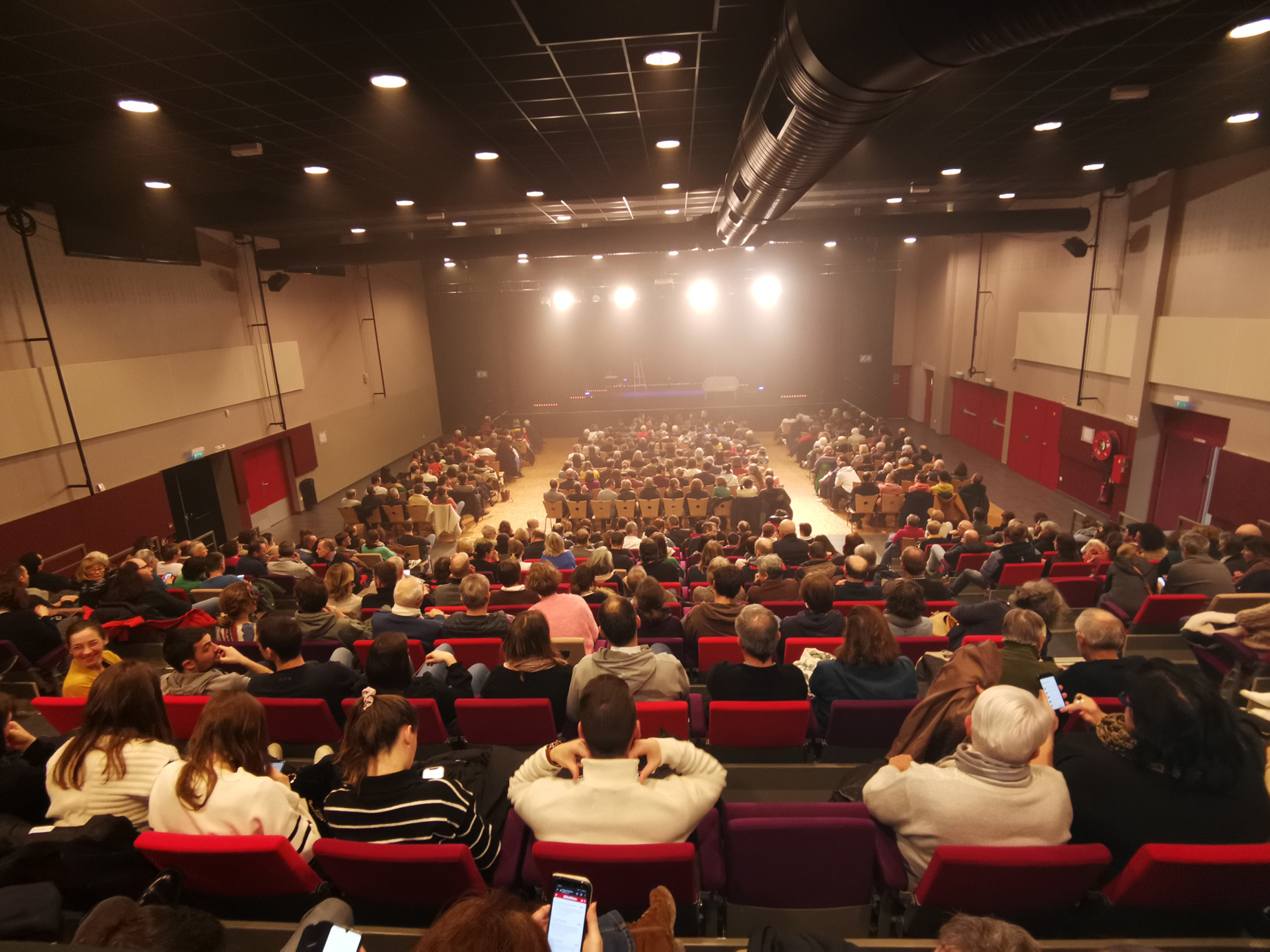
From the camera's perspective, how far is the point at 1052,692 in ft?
9.69

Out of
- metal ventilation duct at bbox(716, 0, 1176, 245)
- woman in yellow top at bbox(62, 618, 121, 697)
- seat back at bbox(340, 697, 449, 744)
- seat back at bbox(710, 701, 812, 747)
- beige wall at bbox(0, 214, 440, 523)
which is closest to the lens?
metal ventilation duct at bbox(716, 0, 1176, 245)

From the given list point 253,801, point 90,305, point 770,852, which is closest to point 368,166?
point 90,305

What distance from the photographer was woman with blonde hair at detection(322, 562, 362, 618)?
17.4ft

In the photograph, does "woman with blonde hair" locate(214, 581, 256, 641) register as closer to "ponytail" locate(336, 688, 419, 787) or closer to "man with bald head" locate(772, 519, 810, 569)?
"ponytail" locate(336, 688, 419, 787)

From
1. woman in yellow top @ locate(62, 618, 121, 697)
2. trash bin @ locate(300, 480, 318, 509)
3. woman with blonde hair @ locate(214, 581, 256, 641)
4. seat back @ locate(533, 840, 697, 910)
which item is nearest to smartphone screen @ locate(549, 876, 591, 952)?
seat back @ locate(533, 840, 697, 910)

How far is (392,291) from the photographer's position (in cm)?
1866

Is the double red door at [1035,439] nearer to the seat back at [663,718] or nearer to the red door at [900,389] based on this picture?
the red door at [900,389]

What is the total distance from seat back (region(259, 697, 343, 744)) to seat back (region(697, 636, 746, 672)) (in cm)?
214

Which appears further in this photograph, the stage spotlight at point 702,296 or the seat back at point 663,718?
the stage spotlight at point 702,296

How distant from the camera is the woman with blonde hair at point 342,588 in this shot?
17.4ft

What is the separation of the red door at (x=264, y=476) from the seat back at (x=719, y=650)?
36.5 feet

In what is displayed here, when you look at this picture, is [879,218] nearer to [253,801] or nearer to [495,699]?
[495,699]

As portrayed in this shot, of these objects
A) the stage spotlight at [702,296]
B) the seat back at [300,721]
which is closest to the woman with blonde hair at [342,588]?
the seat back at [300,721]

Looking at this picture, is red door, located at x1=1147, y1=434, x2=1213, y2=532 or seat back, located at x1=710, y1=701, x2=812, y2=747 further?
red door, located at x1=1147, y1=434, x2=1213, y2=532
